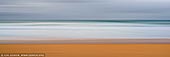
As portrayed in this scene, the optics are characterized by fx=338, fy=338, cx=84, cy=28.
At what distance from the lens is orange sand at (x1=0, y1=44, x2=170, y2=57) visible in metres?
1.29

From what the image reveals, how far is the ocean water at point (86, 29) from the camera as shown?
1.33 meters

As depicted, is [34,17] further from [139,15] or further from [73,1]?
[139,15]

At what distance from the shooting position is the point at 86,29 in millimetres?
1378

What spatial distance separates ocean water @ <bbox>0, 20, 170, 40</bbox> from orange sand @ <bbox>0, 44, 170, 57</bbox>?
43 mm

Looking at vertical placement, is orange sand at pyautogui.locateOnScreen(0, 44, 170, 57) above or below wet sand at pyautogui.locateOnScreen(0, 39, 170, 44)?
below

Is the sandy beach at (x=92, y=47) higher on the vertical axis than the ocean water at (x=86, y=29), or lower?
lower

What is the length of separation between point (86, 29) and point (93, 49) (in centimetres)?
10

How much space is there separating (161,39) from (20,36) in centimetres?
55

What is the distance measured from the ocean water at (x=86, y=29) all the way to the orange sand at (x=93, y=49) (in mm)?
43

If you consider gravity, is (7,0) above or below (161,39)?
above

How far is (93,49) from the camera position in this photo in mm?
1325

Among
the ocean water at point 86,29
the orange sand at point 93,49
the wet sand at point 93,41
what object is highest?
the ocean water at point 86,29

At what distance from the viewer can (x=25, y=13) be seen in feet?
4.40

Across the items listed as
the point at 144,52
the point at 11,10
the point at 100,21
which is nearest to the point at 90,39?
the point at 100,21
